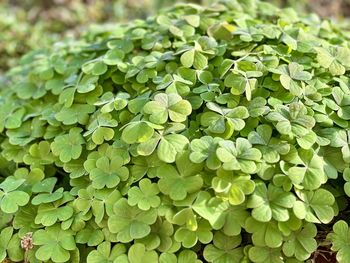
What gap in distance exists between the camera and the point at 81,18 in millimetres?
3479

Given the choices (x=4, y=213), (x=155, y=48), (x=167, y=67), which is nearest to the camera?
(x=4, y=213)

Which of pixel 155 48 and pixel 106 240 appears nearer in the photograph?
pixel 106 240

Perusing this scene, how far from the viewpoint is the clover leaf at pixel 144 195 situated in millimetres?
1178

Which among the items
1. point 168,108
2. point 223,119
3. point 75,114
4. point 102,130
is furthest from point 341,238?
point 75,114

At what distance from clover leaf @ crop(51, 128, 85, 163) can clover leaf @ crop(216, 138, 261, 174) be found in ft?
1.32

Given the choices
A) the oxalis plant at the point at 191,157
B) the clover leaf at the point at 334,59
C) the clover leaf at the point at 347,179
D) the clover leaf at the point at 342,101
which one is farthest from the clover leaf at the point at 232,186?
the clover leaf at the point at 334,59

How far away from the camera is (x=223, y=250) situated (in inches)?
46.6

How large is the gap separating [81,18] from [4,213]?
2.32 metres

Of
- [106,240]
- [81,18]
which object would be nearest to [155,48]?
[106,240]

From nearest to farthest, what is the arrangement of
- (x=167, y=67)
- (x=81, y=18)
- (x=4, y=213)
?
1. (x=4, y=213)
2. (x=167, y=67)
3. (x=81, y=18)

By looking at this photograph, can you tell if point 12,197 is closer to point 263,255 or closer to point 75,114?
point 75,114

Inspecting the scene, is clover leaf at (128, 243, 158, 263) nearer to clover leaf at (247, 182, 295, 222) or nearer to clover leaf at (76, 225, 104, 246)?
clover leaf at (76, 225, 104, 246)

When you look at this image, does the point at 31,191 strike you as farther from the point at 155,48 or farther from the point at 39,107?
the point at 155,48

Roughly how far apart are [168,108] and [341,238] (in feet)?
1.60
